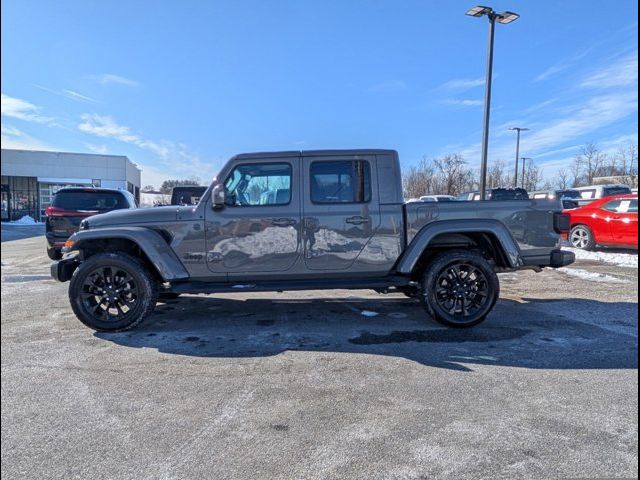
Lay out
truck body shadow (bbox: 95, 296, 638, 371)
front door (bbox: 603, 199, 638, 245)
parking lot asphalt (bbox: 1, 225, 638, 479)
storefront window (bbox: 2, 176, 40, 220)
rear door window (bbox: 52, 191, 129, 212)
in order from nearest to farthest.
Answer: parking lot asphalt (bbox: 1, 225, 638, 479), truck body shadow (bbox: 95, 296, 638, 371), rear door window (bbox: 52, 191, 129, 212), front door (bbox: 603, 199, 638, 245), storefront window (bbox: 2, 176, 40, 220)

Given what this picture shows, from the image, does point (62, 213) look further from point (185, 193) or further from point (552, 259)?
point (552, 259)

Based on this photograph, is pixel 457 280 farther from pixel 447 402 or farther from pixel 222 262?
pixel 222 262

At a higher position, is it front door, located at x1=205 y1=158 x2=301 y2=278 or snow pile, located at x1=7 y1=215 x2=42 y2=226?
front door, located at x1=205 y1=158 x2=301 y2=278

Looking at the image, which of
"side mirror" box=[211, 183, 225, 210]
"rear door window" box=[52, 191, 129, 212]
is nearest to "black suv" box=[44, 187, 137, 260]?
"rear door window" box=[52, 191, 129, 212]

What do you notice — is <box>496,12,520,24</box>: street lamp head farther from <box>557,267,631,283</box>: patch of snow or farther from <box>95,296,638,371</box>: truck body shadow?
<box>95,296,638,371</box>: truck body shadow

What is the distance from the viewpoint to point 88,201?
9375 mm

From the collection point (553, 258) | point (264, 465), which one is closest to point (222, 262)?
point (264, 465)

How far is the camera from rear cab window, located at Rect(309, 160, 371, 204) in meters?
4.88

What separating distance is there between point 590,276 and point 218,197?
7.61 meters

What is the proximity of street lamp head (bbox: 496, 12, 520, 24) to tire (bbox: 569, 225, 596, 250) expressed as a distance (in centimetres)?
683

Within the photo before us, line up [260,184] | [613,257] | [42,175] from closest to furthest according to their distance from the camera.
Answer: [260,184] → [613,257] → [42,175]

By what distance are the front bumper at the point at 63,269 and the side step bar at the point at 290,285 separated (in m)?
1.23

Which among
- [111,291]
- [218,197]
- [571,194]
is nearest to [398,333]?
[218,197]

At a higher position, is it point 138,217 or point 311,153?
point 311,153
